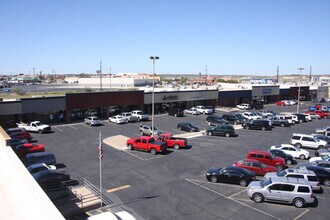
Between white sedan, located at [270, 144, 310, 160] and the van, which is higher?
the van

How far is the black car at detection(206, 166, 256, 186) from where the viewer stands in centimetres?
2100

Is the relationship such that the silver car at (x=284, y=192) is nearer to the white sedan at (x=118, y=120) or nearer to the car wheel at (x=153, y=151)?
the car wheel at (x=153, y=151)

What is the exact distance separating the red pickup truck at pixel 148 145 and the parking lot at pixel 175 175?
55cm

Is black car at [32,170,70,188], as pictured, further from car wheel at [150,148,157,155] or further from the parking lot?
car wheel at [150,148,157,155]

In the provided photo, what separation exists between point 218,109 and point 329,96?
54.8m

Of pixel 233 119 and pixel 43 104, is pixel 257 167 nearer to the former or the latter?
pixel 233 119

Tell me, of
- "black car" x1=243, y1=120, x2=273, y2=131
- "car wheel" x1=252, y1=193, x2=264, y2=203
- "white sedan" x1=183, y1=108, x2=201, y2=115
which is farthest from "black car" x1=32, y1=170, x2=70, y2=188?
"white sedan" x1=183, y1=108, x2=201, y2=115

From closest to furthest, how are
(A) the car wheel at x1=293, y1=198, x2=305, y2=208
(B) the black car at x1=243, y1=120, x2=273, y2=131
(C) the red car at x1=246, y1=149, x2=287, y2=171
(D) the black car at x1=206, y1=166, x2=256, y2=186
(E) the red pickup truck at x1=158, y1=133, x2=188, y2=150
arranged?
(A) the car wheel at x1=293, y1=198, x2=305, y2=208 < (D) the black car at x1=206, y1=166, x2=256, y2=186 < (C) the red car at x1=246, y1=149, x2=287, y2=171 < (E) the red pickup truck at x1=158, y1=133, x2=188, y2=150 < (B) the black car at x1=243, y1=120, x2=273, y2=131

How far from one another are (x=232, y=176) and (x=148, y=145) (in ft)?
33.9

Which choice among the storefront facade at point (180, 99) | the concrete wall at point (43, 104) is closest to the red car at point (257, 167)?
the concrete wall at point (43, 104)

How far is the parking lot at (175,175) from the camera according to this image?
1702 centimetres

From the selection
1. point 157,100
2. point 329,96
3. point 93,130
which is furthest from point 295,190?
point 329,96

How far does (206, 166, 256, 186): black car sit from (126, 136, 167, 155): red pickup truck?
7.91 meters

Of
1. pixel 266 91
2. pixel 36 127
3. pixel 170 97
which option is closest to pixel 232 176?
pixel 36 127
